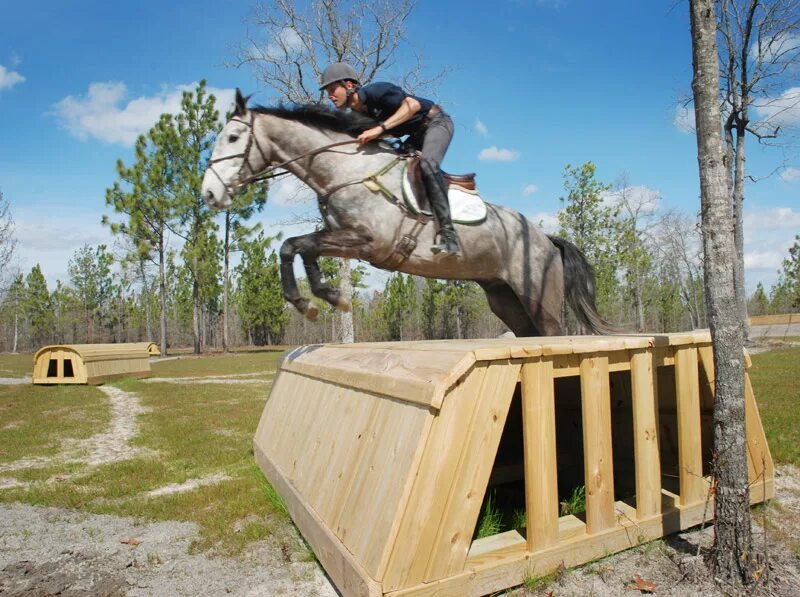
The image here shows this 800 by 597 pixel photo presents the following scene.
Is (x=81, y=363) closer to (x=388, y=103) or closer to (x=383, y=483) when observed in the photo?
(x=388, y=103)

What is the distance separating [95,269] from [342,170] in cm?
4618

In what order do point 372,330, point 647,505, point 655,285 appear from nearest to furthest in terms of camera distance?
1. point 647,505
2. point 655,285
3. point 372,330

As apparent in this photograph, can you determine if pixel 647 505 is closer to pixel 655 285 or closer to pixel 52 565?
pixel 52 565

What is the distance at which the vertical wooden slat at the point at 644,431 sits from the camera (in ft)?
9.68

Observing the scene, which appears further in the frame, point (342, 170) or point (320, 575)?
point (342, 170)

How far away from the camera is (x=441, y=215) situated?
149 inches

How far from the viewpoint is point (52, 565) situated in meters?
3.05

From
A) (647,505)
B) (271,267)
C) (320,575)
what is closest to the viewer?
(320,575)

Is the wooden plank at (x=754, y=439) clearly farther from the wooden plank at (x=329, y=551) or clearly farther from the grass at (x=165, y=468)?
the grass at (x=165, y=468)

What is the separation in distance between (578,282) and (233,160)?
10.4 feet

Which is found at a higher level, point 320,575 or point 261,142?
point 261,142

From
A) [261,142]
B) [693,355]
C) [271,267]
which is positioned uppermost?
[271,267]

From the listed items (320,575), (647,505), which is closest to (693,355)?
(647,505)

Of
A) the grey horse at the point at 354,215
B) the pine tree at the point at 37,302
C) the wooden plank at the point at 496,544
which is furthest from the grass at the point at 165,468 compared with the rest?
the pine tree at the point at 37,302
